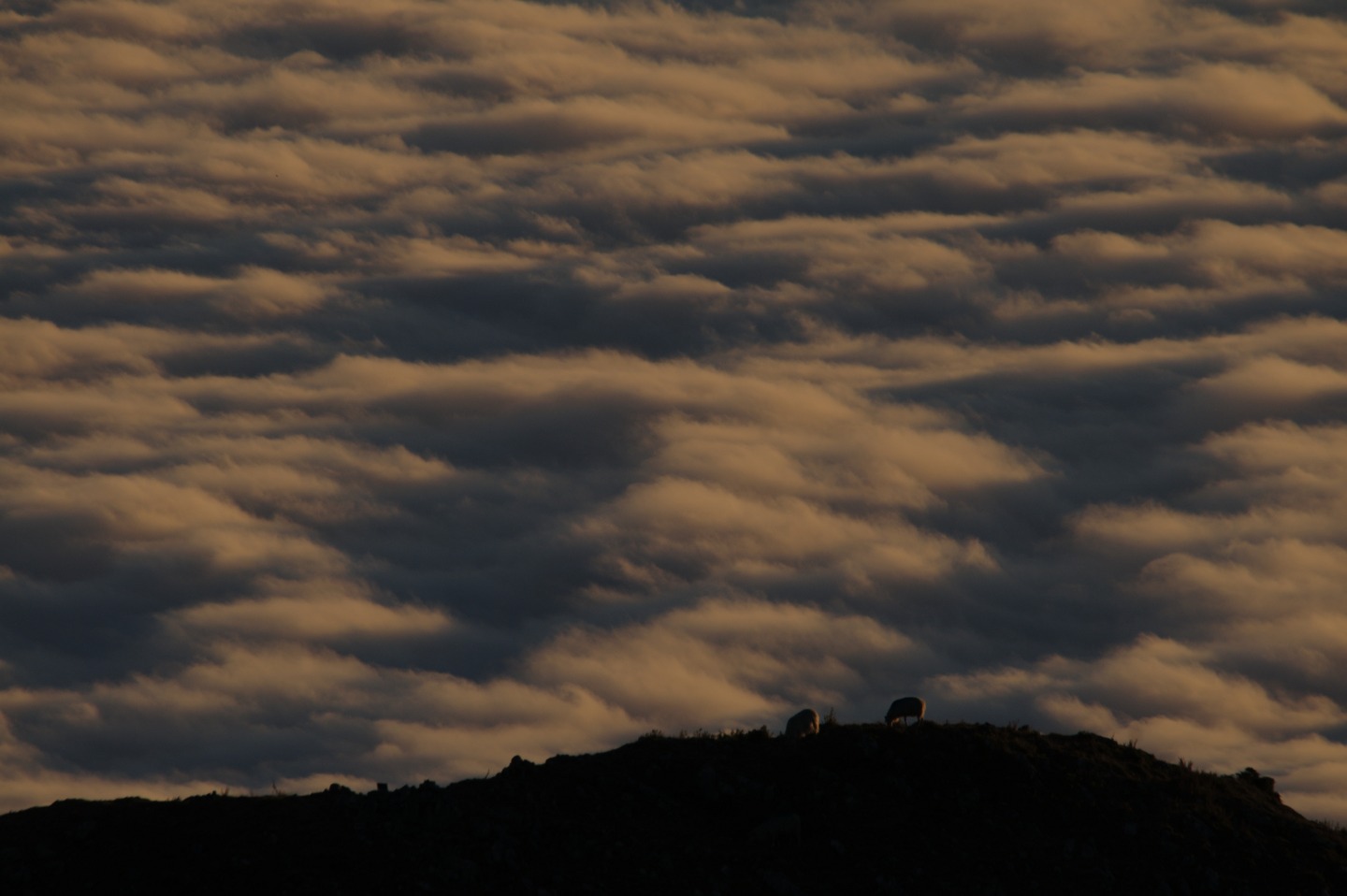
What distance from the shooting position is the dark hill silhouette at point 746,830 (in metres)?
28.0

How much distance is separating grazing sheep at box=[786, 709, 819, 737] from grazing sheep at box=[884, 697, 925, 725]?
2379 millimetres

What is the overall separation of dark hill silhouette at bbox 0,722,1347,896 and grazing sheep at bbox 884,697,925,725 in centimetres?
125

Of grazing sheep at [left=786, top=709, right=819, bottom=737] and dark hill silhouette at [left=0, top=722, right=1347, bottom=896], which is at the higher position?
grazing sheep at [left=786, top=709, right=819, bottom=737]

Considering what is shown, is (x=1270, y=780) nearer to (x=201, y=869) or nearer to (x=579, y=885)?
(x=579, y=885)

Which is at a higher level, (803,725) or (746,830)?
(803,725)

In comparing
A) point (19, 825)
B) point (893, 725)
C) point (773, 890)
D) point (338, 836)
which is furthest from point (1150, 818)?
point (19, 825)

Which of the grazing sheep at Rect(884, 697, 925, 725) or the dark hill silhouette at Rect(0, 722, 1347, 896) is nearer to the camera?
the dark hill silhouette at Rect(0, 722, 1347, 896)

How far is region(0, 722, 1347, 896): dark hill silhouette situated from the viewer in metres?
28.0

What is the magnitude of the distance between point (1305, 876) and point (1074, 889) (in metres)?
6.44

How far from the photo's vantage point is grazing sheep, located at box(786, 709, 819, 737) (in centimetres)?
3594

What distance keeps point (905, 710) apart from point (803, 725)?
3.51 metres

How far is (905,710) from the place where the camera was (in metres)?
38.1

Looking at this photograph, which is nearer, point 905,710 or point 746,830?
point 746,830

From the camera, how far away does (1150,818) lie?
1377 inches
